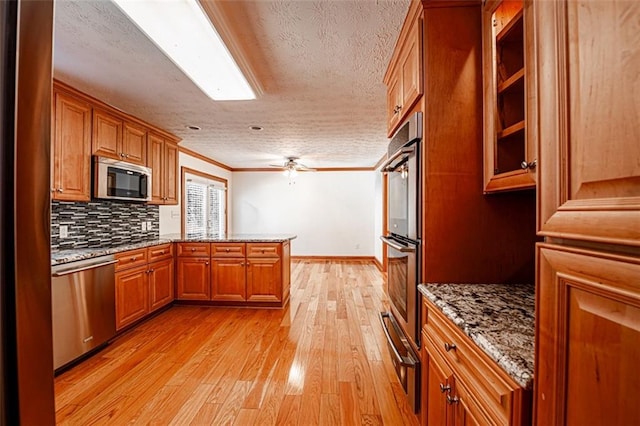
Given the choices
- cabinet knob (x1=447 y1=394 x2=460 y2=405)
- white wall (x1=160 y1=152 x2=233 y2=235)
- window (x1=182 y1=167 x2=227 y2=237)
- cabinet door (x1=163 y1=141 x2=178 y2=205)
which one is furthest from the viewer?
window (x1=182 y1=167 x2=227 y2=237)

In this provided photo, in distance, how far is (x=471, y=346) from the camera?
0.96m

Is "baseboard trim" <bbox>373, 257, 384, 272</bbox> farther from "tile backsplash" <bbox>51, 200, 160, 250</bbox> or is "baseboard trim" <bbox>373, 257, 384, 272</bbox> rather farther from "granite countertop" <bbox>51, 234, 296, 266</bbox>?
"tile backsplash" <bbox>51, 200, 160, 250</bbox>

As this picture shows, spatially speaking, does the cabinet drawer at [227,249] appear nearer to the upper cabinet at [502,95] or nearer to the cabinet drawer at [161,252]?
the cabinet drawer at [161,252]

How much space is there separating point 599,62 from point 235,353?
9.27 ft

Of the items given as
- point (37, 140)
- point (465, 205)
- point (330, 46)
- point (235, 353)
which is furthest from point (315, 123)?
point (37, 140)

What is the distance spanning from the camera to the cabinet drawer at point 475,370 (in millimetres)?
778

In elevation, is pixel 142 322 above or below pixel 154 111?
below

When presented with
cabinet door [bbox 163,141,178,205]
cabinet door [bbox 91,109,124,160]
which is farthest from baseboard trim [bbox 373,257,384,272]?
cabinet door [bbox 91,109,124,160]

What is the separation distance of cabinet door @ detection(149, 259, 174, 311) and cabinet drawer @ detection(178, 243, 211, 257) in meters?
0.18

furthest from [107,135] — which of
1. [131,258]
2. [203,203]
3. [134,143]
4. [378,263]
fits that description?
[378,263]

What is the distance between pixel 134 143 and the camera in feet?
11.0

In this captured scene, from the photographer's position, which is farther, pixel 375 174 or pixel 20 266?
pixel 375 174

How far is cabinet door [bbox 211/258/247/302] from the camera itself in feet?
12.0

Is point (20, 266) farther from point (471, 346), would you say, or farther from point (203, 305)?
point (203, 305)
